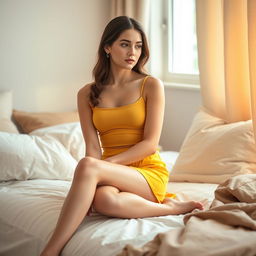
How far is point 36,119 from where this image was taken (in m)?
4.07

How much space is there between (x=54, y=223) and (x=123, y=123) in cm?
60

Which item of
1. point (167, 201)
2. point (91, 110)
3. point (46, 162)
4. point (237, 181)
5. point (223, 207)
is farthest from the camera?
point (46, 162)

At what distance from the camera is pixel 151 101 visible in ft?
9.86

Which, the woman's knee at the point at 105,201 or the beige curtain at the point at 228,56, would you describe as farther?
the beige curtain at the point at 228,56

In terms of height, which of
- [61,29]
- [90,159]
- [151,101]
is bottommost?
[90,159]

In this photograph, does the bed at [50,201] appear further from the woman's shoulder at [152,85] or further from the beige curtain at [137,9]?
the beige curtain at [137,9]

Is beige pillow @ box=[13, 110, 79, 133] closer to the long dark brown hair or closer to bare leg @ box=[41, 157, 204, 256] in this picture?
the long dark brown hair

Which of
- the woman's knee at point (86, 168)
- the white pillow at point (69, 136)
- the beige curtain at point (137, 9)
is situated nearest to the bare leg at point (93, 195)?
the woman's knee at point (86, 168)

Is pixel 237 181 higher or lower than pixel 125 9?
lower

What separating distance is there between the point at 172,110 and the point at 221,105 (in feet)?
2.56

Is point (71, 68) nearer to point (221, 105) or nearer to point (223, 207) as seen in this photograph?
point (221, 105)

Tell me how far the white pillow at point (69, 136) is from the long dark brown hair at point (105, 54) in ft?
2.28

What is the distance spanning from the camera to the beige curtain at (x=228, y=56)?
3215mm

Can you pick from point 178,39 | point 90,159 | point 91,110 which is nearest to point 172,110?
point 178,39
